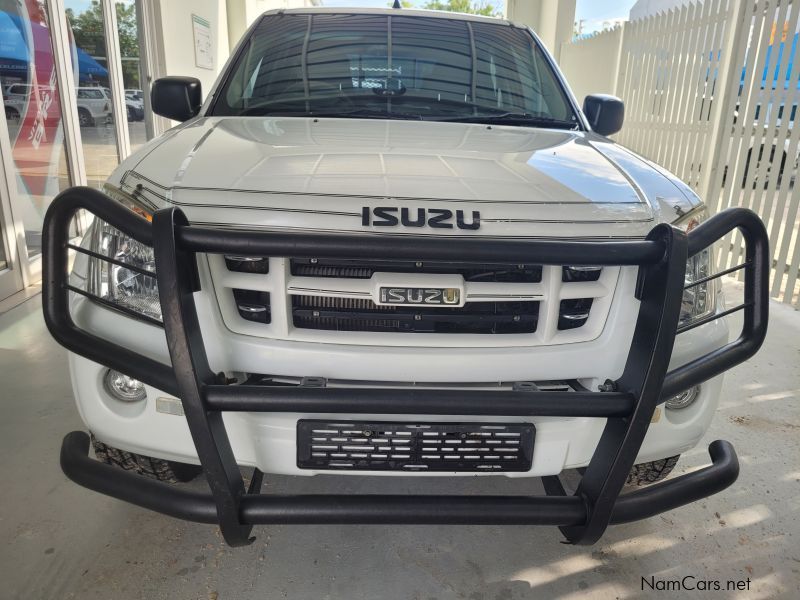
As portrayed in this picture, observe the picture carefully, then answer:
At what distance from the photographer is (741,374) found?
3465 millimetres

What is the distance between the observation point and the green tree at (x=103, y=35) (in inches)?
225

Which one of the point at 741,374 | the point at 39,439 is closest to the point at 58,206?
the point at 39,439

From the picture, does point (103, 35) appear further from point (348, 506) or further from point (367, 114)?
point (348, 506)

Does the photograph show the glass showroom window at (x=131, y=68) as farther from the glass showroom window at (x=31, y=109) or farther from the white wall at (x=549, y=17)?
the white wall at (x=549, y=17)

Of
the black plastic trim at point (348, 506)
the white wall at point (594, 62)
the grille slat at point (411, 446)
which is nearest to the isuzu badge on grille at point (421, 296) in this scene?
the grille slat at point (411, 446)

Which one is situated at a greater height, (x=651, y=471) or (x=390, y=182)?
(x=390, y=182)

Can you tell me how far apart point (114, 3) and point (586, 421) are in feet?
22.5

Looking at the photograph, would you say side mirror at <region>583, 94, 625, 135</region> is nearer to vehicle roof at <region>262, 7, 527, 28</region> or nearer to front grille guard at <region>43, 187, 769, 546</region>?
vehicle roof at <region>262, 7, 527, 28</region>

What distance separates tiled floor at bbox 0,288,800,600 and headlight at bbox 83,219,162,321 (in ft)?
2.90

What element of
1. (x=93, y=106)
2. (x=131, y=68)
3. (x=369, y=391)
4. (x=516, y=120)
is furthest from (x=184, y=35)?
(x=369, y=391)

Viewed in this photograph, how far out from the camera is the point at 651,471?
207 centimetres

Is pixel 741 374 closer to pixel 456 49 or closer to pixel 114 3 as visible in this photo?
pixel 456 49

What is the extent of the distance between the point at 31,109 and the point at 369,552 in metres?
4.67

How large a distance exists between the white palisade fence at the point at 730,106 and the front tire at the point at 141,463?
187 inches
